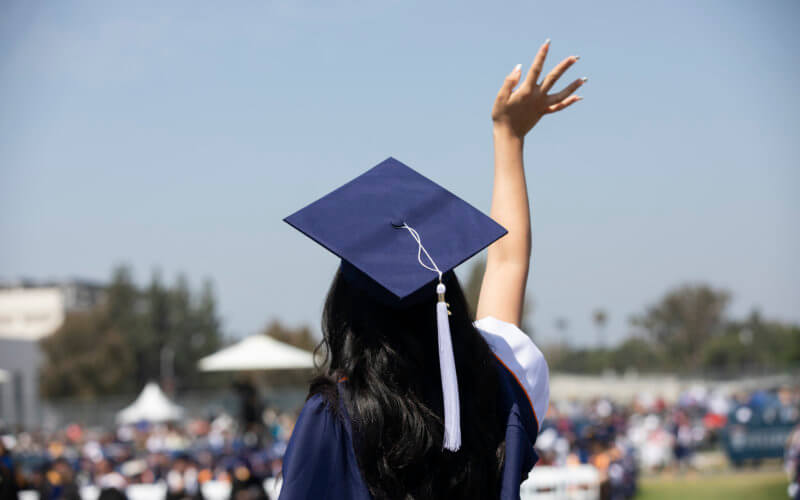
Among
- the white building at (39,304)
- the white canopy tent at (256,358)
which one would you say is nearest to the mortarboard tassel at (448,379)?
the white canopy tent at (256,358)

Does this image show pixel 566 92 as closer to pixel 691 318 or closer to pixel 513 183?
pixel 513 183

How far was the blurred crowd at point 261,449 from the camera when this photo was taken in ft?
29.5

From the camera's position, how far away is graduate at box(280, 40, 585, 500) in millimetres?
1537

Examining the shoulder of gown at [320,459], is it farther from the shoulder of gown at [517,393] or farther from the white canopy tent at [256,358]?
the white canopy tent at [256,358]

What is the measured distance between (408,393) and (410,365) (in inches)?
A: 2.1

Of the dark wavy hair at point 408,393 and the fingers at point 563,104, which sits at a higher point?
the fingers at point 563,104

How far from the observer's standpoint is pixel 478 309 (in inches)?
79.2

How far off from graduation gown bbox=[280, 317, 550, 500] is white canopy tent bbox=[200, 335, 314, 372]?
39.6ft

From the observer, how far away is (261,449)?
40.7ft

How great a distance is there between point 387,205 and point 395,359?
36 centimetres

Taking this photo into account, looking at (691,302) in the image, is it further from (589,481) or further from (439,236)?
(439,236)

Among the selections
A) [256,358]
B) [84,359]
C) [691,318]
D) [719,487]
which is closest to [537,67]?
[256,358]

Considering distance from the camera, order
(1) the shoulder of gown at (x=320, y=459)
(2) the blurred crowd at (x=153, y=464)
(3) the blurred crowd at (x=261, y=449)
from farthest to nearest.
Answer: (3) the blurred crowd at (x=261, y=449) < (2) the blurred crowd at (x=153, y=464) < (1) the shoulder of gown at (x=320, y=459)

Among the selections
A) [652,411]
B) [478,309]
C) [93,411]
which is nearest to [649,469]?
[652,411]
